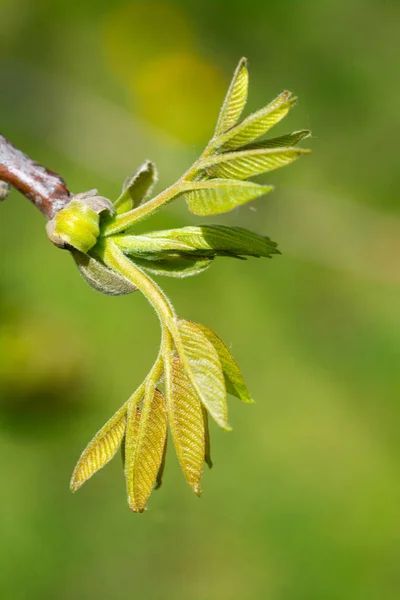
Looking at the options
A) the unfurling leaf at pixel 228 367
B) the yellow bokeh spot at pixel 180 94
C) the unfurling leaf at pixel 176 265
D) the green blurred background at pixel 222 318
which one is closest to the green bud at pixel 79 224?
the unfurling leaf at pixel 176 265

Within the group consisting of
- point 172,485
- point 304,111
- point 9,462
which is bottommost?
point 9,462

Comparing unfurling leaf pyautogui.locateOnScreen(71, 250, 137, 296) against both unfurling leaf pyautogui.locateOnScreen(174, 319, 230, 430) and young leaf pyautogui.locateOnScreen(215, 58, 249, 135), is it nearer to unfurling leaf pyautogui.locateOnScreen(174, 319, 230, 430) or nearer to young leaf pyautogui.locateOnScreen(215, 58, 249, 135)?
unfurling leaf pyautogui.locateOnScreen(174, 319, 230, 430)

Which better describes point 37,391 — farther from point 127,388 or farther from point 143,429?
point 143,429

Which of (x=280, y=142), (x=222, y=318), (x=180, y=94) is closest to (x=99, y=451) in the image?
(x=280, y=142)

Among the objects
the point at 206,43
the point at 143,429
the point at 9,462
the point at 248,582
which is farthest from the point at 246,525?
the point at 206,43

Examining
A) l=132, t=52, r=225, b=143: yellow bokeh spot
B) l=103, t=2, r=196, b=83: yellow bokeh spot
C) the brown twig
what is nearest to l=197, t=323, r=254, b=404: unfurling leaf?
the brown twig

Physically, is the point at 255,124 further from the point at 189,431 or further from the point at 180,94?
the point at 180,94

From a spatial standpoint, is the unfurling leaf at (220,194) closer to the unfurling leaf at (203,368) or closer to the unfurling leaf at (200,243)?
the unfurling leaf at (200,243)
